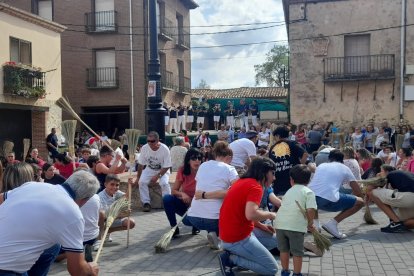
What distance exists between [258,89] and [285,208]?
43.3 metres

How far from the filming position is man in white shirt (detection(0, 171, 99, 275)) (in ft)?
11.3

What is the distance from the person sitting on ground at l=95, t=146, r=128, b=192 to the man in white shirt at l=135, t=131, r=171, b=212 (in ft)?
2.95

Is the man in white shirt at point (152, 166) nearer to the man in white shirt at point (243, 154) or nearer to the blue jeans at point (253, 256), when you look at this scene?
the man in white shirt at point (243, 154)

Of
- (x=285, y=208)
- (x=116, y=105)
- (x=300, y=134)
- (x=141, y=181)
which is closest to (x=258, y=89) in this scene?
(x=116, y=105)

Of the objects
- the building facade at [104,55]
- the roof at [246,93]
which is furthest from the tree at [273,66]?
the building facade at [104,55]

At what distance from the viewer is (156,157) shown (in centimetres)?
1009

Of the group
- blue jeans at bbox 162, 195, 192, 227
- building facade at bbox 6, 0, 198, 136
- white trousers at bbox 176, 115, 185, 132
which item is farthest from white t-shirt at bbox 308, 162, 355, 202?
building facade at bbox 6, 0, 198, 136

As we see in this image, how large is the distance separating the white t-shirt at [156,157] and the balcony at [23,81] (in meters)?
11.9

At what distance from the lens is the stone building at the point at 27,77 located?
19953 millimetres

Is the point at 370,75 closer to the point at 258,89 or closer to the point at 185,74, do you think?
the point at 185,74

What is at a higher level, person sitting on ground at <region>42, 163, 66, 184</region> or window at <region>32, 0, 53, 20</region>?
window at <region>32, 0, 53, 20</region>

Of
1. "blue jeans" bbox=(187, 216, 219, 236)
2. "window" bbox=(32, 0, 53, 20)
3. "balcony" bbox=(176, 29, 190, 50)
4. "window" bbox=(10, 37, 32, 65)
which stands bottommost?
"blue jeans" bbox=(187, 216, 219, 236)

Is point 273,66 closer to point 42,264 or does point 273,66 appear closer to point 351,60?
point 351,60

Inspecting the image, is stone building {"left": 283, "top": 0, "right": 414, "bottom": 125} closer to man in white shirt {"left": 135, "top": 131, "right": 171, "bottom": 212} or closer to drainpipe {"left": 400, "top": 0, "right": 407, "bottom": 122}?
drainpipe {"left": 400, "top": 0, "right": 407, "bottom": 122}
